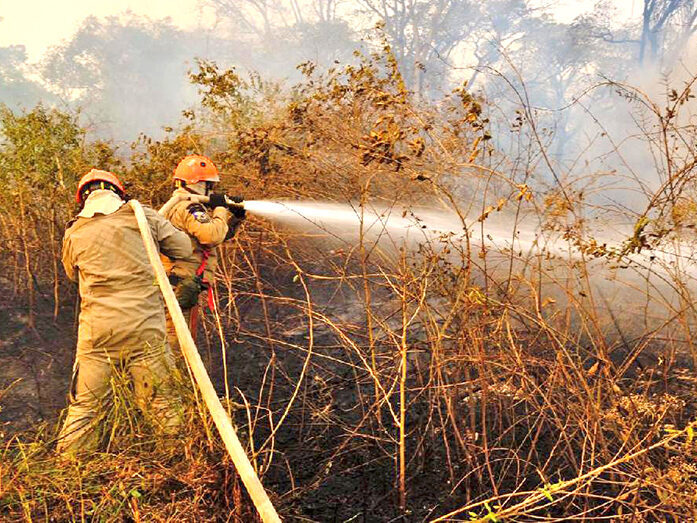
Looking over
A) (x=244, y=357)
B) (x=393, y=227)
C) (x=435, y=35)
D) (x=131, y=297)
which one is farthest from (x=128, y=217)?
(x=435, y=35)

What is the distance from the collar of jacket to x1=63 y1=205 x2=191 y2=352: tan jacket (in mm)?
28

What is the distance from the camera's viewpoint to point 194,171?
477 centimetres

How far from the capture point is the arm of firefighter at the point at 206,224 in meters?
4.41

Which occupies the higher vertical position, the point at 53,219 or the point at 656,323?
the point at 53,219

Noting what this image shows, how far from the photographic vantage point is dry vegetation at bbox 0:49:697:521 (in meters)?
2.48

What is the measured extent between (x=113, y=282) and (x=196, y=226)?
104 centimetres

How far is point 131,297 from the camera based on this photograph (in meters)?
3.46

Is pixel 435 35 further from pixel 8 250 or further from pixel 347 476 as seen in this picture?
pixel 347 476

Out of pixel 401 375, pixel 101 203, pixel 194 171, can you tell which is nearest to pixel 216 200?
pixel 194 171

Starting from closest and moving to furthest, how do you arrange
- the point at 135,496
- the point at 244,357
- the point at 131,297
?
the point at 135,496 < the point at 131,297 < the point at 244,357

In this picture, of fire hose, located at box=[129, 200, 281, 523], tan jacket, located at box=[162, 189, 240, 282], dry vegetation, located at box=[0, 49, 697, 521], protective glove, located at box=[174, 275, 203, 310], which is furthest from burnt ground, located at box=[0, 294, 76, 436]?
fire hose, located at box=[129, 200, 281, 523]

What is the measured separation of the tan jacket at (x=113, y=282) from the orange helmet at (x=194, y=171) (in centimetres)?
122

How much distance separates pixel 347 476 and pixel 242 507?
3.38 ft

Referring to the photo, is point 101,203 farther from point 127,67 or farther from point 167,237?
point 127,67
